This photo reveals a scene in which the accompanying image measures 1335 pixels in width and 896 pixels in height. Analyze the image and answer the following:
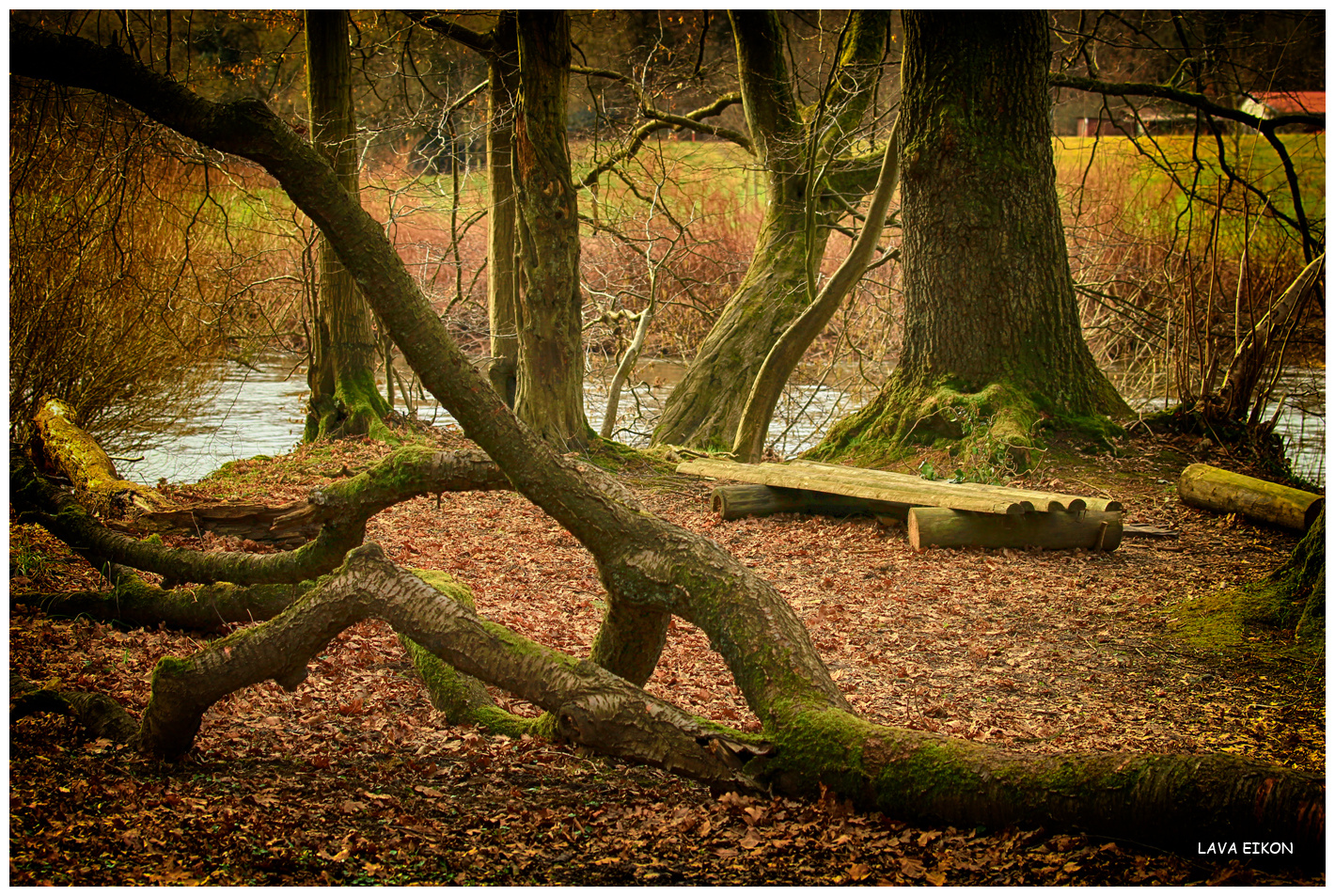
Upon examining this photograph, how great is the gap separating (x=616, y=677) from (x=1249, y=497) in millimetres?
5248

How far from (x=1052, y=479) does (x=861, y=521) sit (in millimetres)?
1507

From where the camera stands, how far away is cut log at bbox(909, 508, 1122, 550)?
6.00 meters

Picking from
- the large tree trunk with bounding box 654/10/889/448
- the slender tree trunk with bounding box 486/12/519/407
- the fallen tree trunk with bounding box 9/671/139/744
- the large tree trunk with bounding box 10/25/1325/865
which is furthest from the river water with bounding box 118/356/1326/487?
the large tree trunk with bounding box 10/25/1325/865

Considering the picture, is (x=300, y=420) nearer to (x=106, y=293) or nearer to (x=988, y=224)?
(x=106, y=293)

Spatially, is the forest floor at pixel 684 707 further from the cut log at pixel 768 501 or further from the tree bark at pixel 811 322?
the tree bark at pixel 811 322

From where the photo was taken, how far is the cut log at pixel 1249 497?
6062 mm

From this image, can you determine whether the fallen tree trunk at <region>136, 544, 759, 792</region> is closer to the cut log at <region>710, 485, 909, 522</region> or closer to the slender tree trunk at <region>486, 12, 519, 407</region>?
the cut log at <region>710, 485, 909, 522</region>

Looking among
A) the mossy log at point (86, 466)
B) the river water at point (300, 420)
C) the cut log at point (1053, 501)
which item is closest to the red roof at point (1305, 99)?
the river water at point (300, 420)

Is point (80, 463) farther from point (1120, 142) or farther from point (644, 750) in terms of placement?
point (1120, 142)

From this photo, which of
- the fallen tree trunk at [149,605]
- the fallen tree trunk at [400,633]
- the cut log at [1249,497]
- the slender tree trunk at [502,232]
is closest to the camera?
the fallen tree trunk at [400,633]

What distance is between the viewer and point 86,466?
6770mm

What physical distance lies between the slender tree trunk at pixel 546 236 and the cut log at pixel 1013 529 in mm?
3430

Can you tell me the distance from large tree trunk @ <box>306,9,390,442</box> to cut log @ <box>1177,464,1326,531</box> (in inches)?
276

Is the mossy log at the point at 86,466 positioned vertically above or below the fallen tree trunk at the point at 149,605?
above
